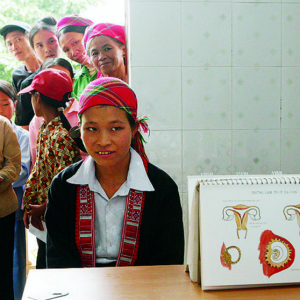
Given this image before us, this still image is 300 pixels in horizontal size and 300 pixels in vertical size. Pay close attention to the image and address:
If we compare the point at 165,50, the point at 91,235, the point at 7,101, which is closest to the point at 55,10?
the point at 7,101

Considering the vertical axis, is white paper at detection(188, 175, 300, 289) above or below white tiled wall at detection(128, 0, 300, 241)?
below

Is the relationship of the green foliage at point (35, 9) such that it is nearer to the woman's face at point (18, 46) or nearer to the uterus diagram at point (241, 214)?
the woman's face at point (18, 46)

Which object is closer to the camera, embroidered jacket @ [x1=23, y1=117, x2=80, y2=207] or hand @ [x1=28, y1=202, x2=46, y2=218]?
embroidered jacket @ [x1=23, y1=117, x2=80, y2=207]

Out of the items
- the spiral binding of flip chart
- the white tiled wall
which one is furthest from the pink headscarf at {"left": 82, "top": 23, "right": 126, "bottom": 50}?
the spiral binding of flip chart

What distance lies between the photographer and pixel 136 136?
1.52 meters

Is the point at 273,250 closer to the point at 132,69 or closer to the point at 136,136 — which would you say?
the point at 136,136

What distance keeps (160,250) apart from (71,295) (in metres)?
0.52

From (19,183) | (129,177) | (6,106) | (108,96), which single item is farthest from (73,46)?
(129,177)

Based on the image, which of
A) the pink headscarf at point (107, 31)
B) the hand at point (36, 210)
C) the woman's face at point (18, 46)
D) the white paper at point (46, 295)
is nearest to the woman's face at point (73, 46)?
the pink headscarf at point (107, 31)

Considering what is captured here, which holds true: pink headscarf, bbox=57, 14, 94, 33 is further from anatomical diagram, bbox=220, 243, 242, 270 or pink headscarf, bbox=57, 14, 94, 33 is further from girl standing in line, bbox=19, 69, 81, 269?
anatomical diagram, bbox=220, 243, 242, 270

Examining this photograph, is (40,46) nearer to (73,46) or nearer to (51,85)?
(73,46)

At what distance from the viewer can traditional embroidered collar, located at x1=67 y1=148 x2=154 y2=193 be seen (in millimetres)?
1288

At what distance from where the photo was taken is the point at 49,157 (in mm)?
1903

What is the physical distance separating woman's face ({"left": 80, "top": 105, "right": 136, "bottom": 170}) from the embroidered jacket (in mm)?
601
